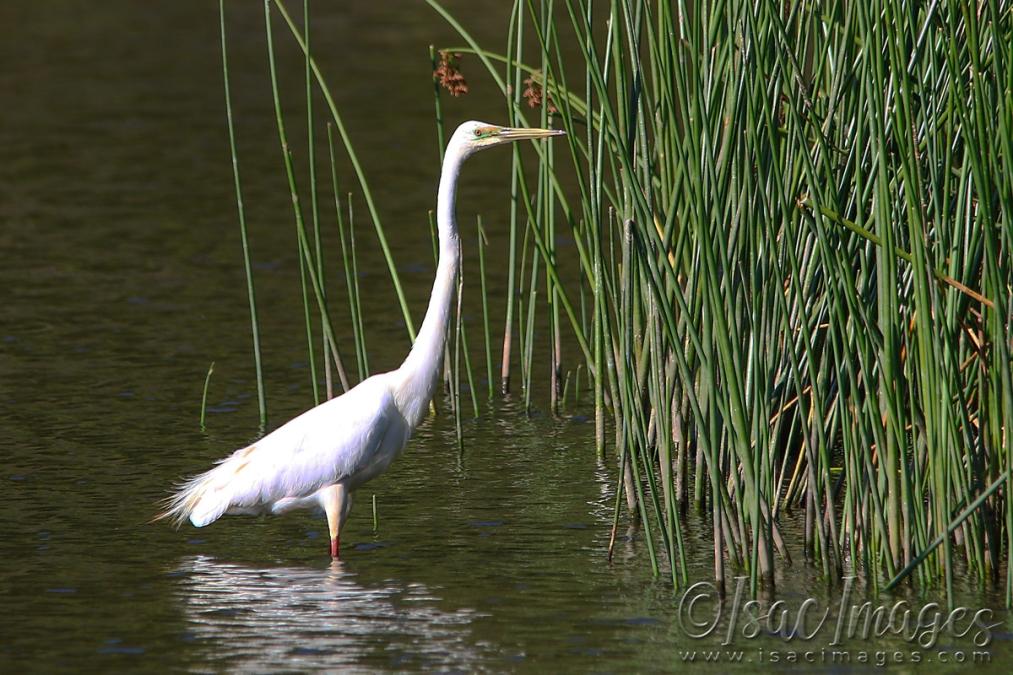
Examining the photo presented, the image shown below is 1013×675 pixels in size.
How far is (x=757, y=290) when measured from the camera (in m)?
5.86

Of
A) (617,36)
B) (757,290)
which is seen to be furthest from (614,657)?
(617,36)

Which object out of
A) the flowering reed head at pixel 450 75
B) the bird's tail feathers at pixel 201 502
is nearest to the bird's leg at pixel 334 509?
the bird's tail feathers at pixel 201 502

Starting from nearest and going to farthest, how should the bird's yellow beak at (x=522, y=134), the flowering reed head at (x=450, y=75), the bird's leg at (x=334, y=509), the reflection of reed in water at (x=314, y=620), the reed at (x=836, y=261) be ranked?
the reed at (x=836, y=261) < the reflection of reed in water at (x=314, y=620) < the bird's yellow beak at (x=522, y=134) < the bird's leg at (x=334, y=509) < the flowering reed head at (x=450, y=75)

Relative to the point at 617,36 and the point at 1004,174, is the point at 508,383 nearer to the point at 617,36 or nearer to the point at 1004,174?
the point at 617,36

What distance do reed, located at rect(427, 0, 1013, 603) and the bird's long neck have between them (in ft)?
2.49

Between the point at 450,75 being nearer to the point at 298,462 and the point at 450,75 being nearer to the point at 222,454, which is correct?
the point at 298,462

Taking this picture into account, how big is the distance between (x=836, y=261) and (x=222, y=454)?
4174mm

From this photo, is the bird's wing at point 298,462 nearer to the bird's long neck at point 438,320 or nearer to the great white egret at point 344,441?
the great white egret at point 344,441

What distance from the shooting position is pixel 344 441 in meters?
7.08

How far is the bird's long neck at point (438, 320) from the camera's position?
23.4 feet

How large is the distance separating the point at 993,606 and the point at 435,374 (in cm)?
270

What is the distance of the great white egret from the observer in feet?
23.2

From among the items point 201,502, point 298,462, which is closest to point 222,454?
point 201,502

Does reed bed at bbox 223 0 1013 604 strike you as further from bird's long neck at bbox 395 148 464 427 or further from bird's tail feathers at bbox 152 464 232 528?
bird's tail feathers at bbox 152 464 232 528
